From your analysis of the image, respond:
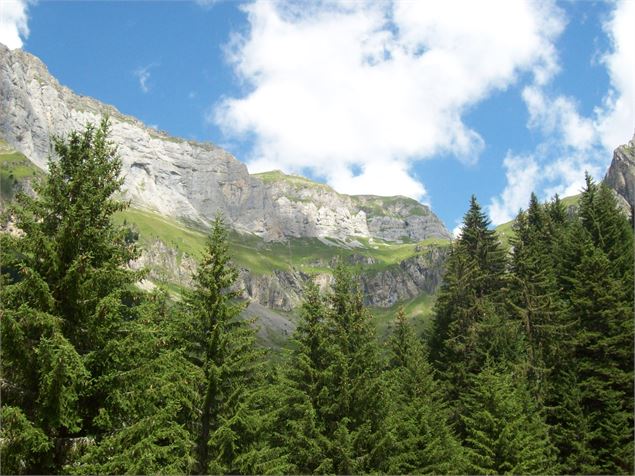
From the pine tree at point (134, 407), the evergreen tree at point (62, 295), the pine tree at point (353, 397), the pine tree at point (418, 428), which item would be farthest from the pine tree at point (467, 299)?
the evergreen tree at point (62, 295)

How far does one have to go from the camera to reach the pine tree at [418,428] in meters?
23.4

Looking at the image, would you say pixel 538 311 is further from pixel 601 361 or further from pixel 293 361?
pixel 293 361

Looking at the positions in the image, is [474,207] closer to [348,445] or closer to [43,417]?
[348,445]

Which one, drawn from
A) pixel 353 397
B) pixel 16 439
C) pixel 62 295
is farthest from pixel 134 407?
pixel 353 397

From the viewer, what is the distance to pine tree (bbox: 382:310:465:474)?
2344 cm

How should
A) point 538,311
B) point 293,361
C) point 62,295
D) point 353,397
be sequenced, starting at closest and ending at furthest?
point 62,295, point 353,397, point 293,361, point 538,311

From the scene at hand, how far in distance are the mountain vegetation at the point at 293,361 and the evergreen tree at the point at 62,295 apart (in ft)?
0.17

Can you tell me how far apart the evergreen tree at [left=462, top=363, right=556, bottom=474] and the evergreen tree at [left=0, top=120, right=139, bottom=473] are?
1876cm

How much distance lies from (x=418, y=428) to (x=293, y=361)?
7853 millimetres

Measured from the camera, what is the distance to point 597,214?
41.3 meters

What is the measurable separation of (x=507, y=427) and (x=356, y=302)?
9.37 meters

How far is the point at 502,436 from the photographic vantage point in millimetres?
24094

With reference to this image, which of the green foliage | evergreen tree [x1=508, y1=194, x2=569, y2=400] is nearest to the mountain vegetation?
the green foliage

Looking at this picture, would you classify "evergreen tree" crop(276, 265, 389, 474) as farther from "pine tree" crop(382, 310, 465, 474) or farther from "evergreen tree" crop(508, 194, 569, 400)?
"evergreen tree" crop(508, 194, 569, 400)
